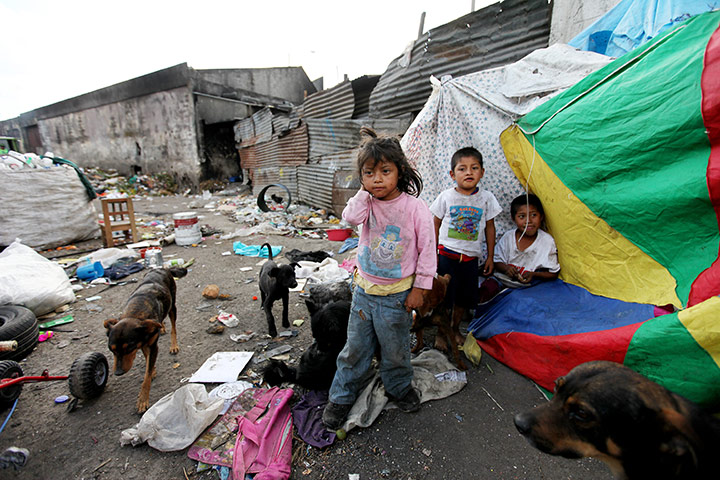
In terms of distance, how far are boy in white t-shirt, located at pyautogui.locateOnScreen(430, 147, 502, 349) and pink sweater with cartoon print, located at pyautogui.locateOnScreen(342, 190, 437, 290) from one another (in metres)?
1.22

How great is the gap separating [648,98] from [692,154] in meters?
0.51

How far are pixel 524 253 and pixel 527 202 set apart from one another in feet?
1.82

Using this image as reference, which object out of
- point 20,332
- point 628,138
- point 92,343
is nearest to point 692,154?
point 628,138

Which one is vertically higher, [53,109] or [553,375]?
[53,109]

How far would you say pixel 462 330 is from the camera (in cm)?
358

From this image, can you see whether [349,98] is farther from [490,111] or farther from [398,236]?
[398,236]

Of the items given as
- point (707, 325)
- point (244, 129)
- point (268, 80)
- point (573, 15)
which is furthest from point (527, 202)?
point (268, 80)

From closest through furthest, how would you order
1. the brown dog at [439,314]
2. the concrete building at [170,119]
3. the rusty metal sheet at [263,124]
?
1. the brown dog at [439,314]
2. the rusty metal sheet at [263,124]
3. the concrete building at [170,119]

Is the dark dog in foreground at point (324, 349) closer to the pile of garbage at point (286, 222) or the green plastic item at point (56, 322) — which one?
the green plastic item at point (56, 322)

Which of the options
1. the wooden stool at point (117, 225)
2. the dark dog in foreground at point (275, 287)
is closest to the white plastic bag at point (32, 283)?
the wooden stool at point (117, 225)

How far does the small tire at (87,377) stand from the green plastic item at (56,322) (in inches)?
78.1

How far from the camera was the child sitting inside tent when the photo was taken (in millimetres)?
3297

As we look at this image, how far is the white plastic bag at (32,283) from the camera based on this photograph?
12.8ft

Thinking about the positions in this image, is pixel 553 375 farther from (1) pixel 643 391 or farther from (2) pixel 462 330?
(1) pixel 643 391
